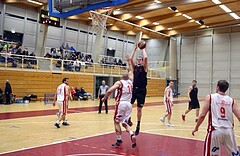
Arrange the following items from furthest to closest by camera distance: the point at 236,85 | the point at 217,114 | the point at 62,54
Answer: the point at 236,85, the point at 62,54, the point at 217,114

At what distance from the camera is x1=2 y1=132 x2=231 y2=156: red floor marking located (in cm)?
547

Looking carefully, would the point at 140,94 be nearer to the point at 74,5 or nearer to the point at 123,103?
the point at 123,103

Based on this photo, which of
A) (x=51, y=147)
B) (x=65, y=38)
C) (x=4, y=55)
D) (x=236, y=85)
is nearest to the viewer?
(x=51, y=147)

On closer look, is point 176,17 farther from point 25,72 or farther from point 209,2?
point 25,72

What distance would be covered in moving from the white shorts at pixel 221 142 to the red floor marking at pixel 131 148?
1862 millimetres

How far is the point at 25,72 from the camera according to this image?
1995cm

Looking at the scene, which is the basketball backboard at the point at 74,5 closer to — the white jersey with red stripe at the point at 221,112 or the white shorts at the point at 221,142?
the white jersey with red stripe at the point at 221,112

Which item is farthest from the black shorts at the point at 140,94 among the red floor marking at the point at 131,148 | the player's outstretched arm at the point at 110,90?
the red floor marking at the point at 131,148

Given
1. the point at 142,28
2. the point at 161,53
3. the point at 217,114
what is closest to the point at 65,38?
the point at 142,28

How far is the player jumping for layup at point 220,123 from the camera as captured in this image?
377cm

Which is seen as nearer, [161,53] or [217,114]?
[217,114]

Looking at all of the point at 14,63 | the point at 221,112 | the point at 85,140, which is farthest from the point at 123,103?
the point at 14,63

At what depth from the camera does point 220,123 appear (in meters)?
3.81

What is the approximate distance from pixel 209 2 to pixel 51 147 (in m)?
24.5
